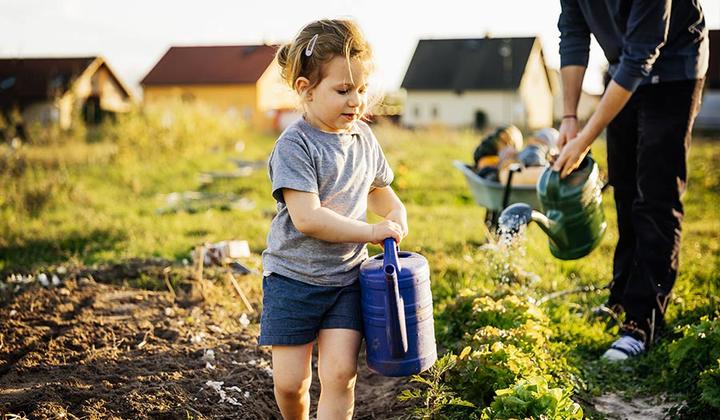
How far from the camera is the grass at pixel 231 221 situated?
12.6ft

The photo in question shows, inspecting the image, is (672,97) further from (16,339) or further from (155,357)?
(16,339)

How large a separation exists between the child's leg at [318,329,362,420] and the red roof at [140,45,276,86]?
3245 centimetres

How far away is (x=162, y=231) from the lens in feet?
21.8

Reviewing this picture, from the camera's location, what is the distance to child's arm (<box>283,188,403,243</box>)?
7.52 feet

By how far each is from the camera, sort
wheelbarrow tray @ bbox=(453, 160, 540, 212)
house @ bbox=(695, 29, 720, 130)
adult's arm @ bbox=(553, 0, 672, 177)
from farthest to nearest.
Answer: house @ bbox=(695, 29, 720, 130) < wheelbarrow tray @ bbox=(453, 160, 540, 212) < adult's arm @ bbox=(553, 0, 672, 177)

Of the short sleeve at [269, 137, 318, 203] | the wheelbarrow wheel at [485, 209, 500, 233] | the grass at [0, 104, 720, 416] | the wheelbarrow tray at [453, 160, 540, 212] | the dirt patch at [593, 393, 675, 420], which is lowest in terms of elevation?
the grass at [0, 104, 720, 416]

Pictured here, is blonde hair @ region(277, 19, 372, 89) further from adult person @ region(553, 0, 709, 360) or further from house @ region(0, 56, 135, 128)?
house @ region(0, 56, 135, 128)

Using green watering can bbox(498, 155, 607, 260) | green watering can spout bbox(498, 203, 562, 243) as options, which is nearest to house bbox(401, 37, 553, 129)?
green watering can bbox(498, 155, 607, 260)

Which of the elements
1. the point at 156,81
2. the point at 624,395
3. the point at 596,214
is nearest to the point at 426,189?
the point at 596,214

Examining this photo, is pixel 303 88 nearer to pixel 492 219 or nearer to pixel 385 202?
pixel 385 202

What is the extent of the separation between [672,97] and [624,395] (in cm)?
132

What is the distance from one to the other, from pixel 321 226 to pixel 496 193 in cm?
316

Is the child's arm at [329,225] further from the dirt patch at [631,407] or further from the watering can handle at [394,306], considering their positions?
the dirt patch at [631,407]

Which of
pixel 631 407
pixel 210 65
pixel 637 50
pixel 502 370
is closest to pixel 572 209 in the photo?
pixel 637 50
